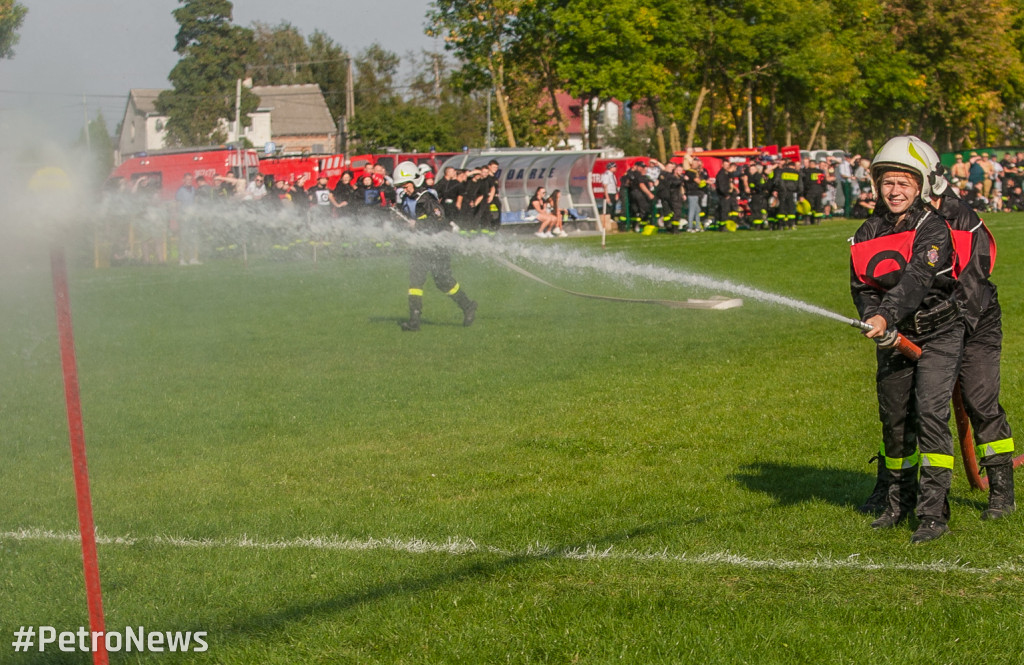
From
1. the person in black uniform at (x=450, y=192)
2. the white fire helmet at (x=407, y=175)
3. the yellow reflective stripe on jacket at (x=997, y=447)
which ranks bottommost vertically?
the yellow reflective stripe on jacket at (x=997, y=447)

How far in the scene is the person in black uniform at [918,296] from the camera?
5617mm

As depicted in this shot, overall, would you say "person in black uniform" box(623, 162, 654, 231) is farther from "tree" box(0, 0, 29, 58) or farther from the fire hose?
"tree" box(0, 0, 29, 58)

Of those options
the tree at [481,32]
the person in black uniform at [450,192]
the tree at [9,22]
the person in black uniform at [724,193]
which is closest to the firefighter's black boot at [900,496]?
the tree at [9,22]

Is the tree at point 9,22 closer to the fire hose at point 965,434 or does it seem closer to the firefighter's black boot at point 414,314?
the fire hose at point 965,434

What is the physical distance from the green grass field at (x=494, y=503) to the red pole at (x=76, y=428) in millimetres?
455

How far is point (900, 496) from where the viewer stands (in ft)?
19.7

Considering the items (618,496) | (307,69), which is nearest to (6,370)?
(618,496)

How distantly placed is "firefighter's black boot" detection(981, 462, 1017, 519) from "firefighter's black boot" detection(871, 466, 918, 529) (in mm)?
414

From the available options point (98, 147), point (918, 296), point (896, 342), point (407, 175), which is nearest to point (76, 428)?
point (98, 147)

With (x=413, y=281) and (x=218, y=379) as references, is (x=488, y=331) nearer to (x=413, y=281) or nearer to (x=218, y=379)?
(x=413, y=281)

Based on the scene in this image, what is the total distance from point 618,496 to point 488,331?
791cm

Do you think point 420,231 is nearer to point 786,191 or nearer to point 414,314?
point 414,314

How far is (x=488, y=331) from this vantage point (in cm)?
1458

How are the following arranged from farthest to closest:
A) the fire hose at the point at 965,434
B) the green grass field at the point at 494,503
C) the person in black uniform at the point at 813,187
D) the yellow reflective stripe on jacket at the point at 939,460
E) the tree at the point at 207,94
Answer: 1. the tree at the point at 207,94
2. the person in black uniform at the point at 813,187
3. the yellow reflective stripe on jacket at the point at 939,460
4. the fire hose at the point at 965,434
5. the green grass field at the point at 494,503
